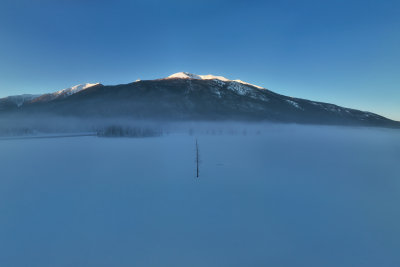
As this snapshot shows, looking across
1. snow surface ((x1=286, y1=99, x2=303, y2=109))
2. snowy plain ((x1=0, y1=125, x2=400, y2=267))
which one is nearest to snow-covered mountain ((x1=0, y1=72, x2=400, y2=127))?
snow surface ((x1=286, y1=99, x2=303, y2=109))

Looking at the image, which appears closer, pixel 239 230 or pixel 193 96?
pixel 239 230

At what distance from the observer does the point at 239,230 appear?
21.9ft

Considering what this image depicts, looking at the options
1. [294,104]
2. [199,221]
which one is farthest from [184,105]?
[199,221]

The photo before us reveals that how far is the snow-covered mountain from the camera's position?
145250 mm

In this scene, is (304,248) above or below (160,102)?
below

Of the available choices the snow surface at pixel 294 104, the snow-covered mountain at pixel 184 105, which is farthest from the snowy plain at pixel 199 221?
the snow surface at pixel 294 104

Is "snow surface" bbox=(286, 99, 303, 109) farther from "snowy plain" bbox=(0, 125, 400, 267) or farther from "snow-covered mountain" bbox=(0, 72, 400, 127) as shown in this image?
"snowy plain" bbox=(0, 125, 400, 267)

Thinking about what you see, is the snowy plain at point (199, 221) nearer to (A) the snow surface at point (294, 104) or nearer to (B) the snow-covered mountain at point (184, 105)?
(B) the snow-covered mountain at point (184, 105)

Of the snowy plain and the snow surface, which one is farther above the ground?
the snow surface

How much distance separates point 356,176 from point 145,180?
15525 millimetres

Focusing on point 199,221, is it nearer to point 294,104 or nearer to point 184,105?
point 184,105

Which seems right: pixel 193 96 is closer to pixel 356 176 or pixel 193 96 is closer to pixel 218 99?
pixel 218 99

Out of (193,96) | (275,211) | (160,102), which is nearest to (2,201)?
(275,211)

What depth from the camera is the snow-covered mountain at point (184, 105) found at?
145 m
